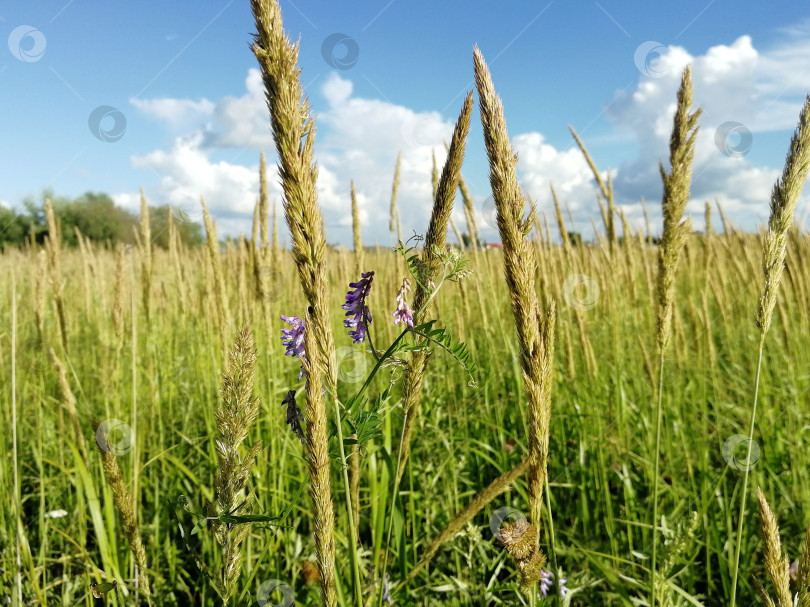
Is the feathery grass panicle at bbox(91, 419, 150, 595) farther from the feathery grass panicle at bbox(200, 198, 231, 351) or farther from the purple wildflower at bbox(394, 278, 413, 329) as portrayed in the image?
the feathery grass panicle at bbox(200, 198, 231, 351)

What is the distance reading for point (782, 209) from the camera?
1349mm

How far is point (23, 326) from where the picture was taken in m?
4.98

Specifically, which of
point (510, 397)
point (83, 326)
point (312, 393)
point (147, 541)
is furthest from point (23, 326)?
point (312, 393)

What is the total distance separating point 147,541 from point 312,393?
2055 millimetres

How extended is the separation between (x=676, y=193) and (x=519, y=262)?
0.83 meters

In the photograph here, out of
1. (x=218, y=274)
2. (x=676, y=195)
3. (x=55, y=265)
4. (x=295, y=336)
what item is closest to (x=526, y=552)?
(x=295, y=336)

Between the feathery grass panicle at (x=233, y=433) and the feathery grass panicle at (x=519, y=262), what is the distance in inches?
18.0

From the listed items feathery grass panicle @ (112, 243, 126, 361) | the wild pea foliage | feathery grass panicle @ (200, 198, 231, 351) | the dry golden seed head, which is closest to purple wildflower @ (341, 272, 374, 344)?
the wild pea foliage

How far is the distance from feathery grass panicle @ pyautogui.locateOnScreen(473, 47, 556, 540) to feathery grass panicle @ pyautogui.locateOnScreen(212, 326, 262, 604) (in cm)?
46

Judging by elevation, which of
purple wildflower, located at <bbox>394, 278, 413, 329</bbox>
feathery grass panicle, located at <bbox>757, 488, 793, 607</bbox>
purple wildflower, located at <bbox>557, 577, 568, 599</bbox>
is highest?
Answer: purple wildflower, located at <bbox>394, 278, 413, 329</bbox>

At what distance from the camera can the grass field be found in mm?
998

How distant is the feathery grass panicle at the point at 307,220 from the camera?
2.41 feet

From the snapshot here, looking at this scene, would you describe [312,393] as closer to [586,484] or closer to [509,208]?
[509,208]

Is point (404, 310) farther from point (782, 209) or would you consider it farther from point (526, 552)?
point (782, 209)
